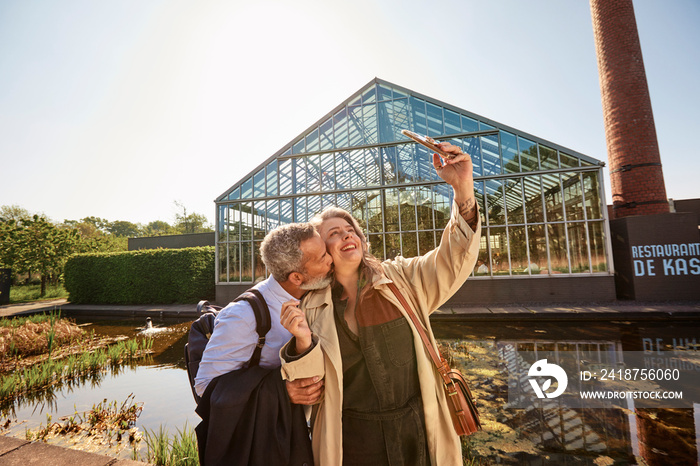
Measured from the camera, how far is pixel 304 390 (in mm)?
1337

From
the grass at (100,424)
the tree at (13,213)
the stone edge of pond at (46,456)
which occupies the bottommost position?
the grass at (100,424)

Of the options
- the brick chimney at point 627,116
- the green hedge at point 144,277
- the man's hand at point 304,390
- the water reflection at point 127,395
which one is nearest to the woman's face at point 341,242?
the man's hand at point 304,390

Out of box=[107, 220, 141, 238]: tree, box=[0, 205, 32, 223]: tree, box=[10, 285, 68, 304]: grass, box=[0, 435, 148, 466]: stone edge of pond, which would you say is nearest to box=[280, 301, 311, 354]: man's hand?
box=[0, 435, 148, 466]: stone edge of pond

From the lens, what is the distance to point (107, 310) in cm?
1199

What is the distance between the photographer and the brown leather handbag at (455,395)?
4.91 feet

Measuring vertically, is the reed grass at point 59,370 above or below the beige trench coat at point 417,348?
below

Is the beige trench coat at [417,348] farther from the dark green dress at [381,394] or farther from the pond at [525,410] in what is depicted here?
the pond at [525,410]

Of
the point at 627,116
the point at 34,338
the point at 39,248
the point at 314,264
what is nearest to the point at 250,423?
the point at 314,264

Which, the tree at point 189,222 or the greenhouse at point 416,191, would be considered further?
the tree at point 189,222

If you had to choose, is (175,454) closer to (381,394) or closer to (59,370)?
(381,394)

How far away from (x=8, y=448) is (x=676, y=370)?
7.37 meters

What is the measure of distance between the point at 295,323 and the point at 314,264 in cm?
42

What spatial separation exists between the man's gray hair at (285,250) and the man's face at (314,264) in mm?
24

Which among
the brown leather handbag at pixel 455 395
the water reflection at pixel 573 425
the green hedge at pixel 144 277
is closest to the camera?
the brown leather handbag at pixel 455 395
